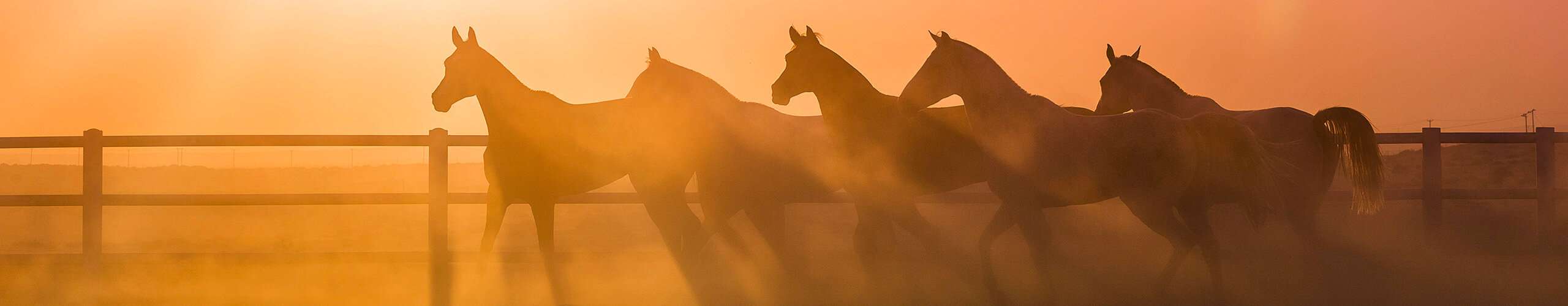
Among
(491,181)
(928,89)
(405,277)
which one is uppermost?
(928,89)

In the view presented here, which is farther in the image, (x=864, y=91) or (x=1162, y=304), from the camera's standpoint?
(x=864, y=91)

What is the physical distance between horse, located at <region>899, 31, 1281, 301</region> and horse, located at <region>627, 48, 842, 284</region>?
2.99ft

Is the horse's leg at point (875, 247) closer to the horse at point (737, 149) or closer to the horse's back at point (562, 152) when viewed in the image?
the horse at point (737, 149)

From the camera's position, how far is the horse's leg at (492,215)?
6.02 metres

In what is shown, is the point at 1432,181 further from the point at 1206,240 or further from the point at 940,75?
the point at 940,75

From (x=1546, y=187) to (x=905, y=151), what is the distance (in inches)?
214

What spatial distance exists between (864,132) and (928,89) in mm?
478

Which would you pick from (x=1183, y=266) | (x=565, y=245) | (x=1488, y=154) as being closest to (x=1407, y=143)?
(x=1183, y=266)

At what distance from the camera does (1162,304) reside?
4.91 meters

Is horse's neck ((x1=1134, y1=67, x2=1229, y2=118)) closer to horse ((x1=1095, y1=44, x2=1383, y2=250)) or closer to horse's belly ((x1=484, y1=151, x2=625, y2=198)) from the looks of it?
horse ((x1=1095, y1=44, x2=1383, y2=250))

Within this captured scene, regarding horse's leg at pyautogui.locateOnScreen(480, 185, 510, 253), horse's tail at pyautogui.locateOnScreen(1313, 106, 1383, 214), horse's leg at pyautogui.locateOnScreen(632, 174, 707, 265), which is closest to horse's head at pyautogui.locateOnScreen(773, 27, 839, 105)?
horse's leg at pyautogui.locateOnScreen(632, 174, 707, 265)

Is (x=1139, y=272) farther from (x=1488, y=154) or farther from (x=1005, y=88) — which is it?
(x=1488, y=154)

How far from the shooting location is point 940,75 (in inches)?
207

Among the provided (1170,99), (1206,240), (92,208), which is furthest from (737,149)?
(92,208)
